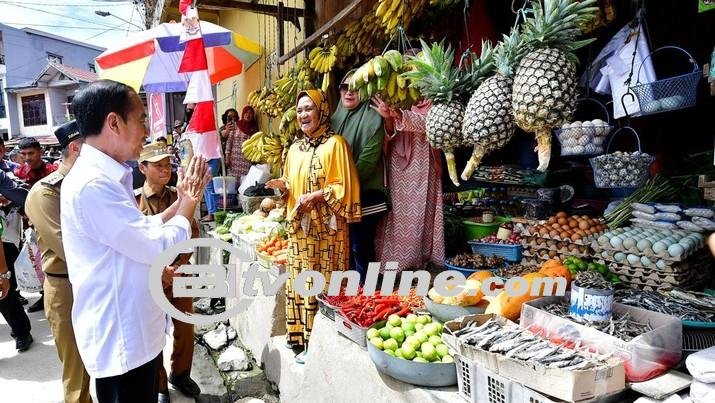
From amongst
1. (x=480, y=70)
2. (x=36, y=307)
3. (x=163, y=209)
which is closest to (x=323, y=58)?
(x=163, y=209)

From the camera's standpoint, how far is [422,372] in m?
2.01

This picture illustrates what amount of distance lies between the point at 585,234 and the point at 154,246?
302 centimetres

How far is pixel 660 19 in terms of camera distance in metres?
3.85

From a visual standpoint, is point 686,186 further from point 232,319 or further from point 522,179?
point 232,319

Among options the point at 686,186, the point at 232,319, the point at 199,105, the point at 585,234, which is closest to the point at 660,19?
the point at 686,186

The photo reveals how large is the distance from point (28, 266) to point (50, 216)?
2.90 m

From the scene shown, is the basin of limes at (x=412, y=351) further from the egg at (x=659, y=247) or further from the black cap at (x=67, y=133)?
the black cap at (x=67, y=133)

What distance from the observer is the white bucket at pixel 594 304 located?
6.31 ft

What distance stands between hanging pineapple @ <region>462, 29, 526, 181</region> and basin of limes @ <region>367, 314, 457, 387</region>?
1.00m

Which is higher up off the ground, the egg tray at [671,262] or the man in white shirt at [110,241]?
the man in white shirt at [110,241]

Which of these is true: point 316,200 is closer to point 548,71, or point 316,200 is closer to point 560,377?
point 548,71

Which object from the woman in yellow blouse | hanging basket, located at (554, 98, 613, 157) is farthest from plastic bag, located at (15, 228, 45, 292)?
hanging basket, located at (554, 98, 613, 157)

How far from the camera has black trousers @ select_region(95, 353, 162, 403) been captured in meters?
1.86
